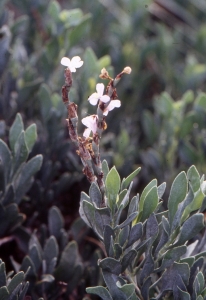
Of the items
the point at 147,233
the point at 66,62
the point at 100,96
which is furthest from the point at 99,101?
the point at 147,233

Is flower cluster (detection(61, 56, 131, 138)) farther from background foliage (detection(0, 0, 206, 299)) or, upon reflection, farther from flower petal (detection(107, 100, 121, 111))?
background foliage (detection(0, 0, 206, 299))

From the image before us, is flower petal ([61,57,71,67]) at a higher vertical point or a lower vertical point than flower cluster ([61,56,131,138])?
higher

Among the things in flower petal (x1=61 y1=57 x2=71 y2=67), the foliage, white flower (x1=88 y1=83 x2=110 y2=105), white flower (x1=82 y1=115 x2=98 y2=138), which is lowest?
the foliage

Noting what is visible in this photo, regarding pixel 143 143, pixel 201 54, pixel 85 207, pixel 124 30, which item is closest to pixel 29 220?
pixel 85 207

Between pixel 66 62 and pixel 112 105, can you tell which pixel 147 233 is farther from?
pixel 66 62

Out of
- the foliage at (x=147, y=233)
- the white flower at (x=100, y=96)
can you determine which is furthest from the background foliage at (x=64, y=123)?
the white flower at (x=100, y=96)

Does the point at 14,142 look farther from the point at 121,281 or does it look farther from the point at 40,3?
the point at 40,3

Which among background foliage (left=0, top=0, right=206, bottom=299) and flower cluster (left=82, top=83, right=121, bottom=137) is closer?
flower cluster (left=82, top=83, right=121, bottom=137)

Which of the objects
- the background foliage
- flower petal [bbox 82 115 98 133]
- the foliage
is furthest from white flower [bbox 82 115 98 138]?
the background foliage
